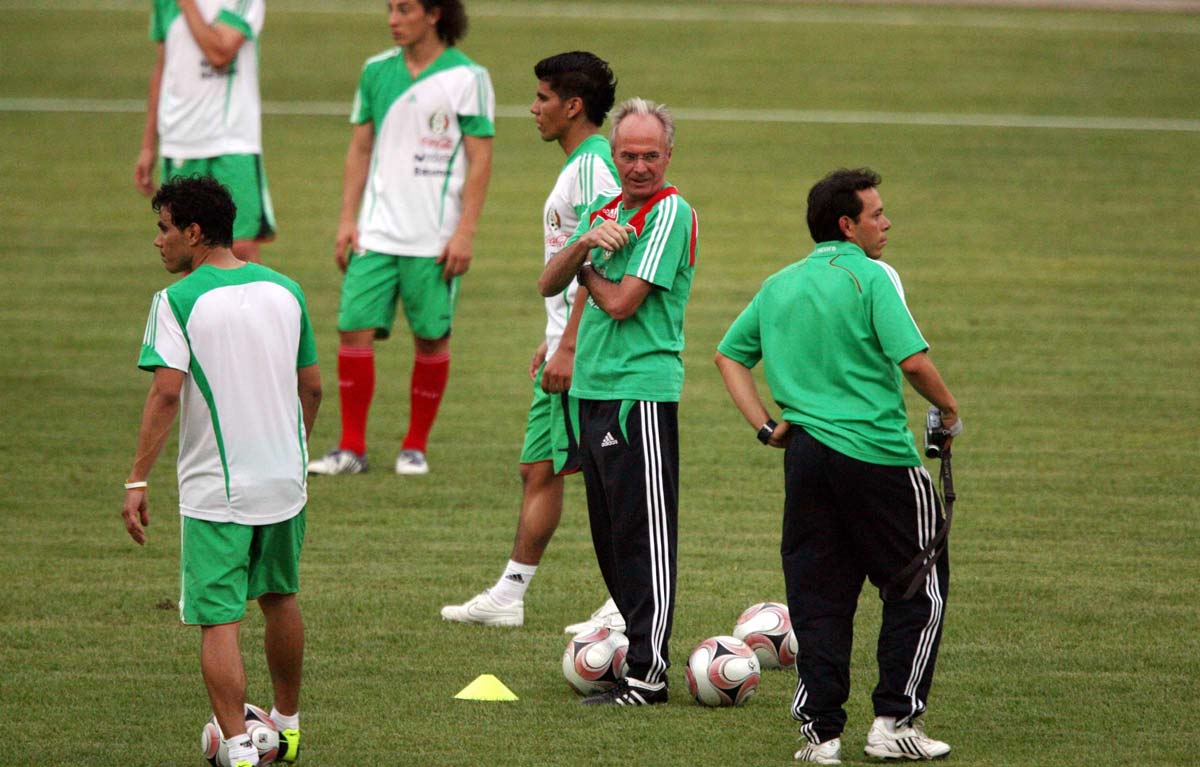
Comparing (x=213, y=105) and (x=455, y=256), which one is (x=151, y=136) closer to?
(x=213, y=105)

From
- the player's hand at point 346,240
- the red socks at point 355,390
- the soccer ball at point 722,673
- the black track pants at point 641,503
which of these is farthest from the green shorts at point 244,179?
the soccer ball at point 722,673

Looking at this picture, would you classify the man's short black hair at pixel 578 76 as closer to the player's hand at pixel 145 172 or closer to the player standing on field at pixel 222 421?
the player standing on field at pixel 222 421

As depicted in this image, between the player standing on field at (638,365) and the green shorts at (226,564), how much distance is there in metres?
1.15

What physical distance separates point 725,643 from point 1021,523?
9.13 ft

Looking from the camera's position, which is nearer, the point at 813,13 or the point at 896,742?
the point at 896,742

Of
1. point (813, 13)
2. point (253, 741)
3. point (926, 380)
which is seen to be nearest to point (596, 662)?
point (253, 741)

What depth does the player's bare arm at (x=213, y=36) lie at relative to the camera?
9523mm

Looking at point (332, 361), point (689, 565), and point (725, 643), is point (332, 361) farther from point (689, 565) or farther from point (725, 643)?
point (725, 643)

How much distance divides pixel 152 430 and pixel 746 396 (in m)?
1.78

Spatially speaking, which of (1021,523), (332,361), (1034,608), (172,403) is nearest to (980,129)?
(332,361)

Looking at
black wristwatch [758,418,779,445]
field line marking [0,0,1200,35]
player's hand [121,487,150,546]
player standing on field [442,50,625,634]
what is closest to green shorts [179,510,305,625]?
player's hand [121,487,150,546]

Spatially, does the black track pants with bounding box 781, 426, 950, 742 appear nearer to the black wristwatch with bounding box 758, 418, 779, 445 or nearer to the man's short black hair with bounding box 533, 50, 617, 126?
the black wristwatch with bounding box 758, 418, 779, 445

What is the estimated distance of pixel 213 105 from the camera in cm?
966

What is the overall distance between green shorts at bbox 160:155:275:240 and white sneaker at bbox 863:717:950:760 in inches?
216
